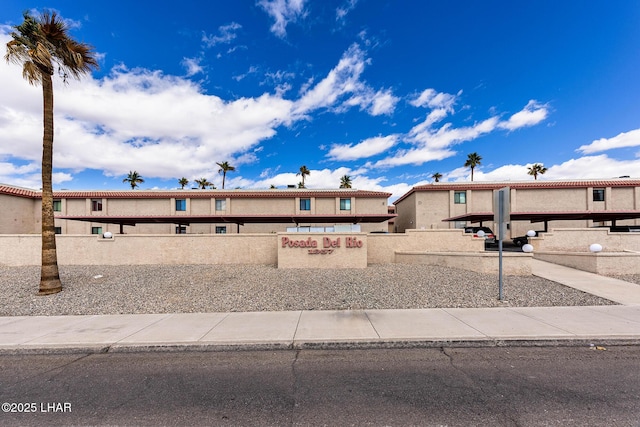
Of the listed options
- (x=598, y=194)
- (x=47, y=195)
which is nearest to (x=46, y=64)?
(x=47, y=195)

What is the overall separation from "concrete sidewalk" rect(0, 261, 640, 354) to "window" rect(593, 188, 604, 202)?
30.5m

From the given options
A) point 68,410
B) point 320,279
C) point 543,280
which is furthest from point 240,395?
point 543,280

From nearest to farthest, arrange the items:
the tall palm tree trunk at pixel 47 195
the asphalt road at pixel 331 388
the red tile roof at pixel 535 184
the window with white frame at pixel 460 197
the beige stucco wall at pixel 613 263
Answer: the asphalt road at pixel 331 388, the tall palm tree trunk at pixel 47 195, the beige stucco wall at pixel 613 263, the red tile roof at pixel 535 184, the window with white frame at pixel 460 197

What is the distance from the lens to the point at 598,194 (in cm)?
2973

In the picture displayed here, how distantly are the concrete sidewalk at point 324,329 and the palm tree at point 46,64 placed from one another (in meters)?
3.44

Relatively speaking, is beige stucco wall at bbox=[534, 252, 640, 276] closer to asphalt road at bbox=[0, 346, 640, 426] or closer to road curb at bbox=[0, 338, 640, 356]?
road curb at bbox=[0, 338, 640, 356]

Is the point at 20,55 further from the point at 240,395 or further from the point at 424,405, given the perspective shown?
the point at 424,405

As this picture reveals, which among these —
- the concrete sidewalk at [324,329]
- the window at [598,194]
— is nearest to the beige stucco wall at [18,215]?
the concrete sidewalk at [324,329]

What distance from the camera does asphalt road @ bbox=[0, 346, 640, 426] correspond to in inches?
135

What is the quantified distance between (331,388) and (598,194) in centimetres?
4045

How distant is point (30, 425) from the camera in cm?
334

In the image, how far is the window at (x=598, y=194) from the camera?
1167 inches

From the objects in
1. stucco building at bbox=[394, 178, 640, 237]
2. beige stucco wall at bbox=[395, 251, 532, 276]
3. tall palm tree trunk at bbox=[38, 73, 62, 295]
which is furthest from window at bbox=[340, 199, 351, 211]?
tall palm tree trunk at bbox=[38, 73, 62, 295]

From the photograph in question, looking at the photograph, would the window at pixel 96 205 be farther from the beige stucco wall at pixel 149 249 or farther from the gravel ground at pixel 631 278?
the gravel ground at pixel 631 278
